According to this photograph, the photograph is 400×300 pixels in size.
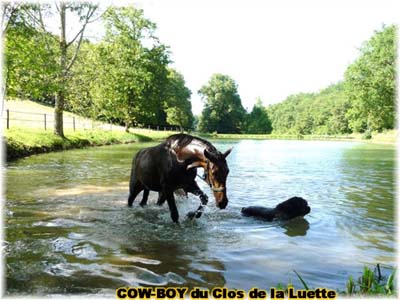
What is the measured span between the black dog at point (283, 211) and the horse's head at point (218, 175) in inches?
85.4

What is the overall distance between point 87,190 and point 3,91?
35.3 ft

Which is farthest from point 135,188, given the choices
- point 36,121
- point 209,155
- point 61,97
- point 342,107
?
point 342,107

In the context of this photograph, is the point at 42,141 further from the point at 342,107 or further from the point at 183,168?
the point at 342,107

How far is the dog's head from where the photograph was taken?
9344 millimetres

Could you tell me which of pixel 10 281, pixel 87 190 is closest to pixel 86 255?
pixel 10 281

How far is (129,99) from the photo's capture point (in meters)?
A: 56.1

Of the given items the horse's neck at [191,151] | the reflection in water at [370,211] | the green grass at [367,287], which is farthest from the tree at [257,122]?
the green grass at [367,287]

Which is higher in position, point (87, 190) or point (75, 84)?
point (75, 84)

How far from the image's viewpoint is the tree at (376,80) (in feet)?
217

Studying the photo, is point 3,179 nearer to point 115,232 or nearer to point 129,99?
point 115,232

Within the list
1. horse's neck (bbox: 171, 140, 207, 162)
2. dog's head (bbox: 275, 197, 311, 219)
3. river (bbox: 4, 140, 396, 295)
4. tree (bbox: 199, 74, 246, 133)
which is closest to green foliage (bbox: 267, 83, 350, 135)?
tree (bbox: 199, 74, 246, 133)

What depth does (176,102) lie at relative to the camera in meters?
95.1

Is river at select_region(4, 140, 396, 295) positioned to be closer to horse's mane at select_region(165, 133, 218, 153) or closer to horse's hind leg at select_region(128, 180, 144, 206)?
horse's hind leg at select_region(128, 180, 144, 206)

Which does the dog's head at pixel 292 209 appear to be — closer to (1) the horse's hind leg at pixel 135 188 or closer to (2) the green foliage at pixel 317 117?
(1) the horse's hind leg at pixel 135 188
